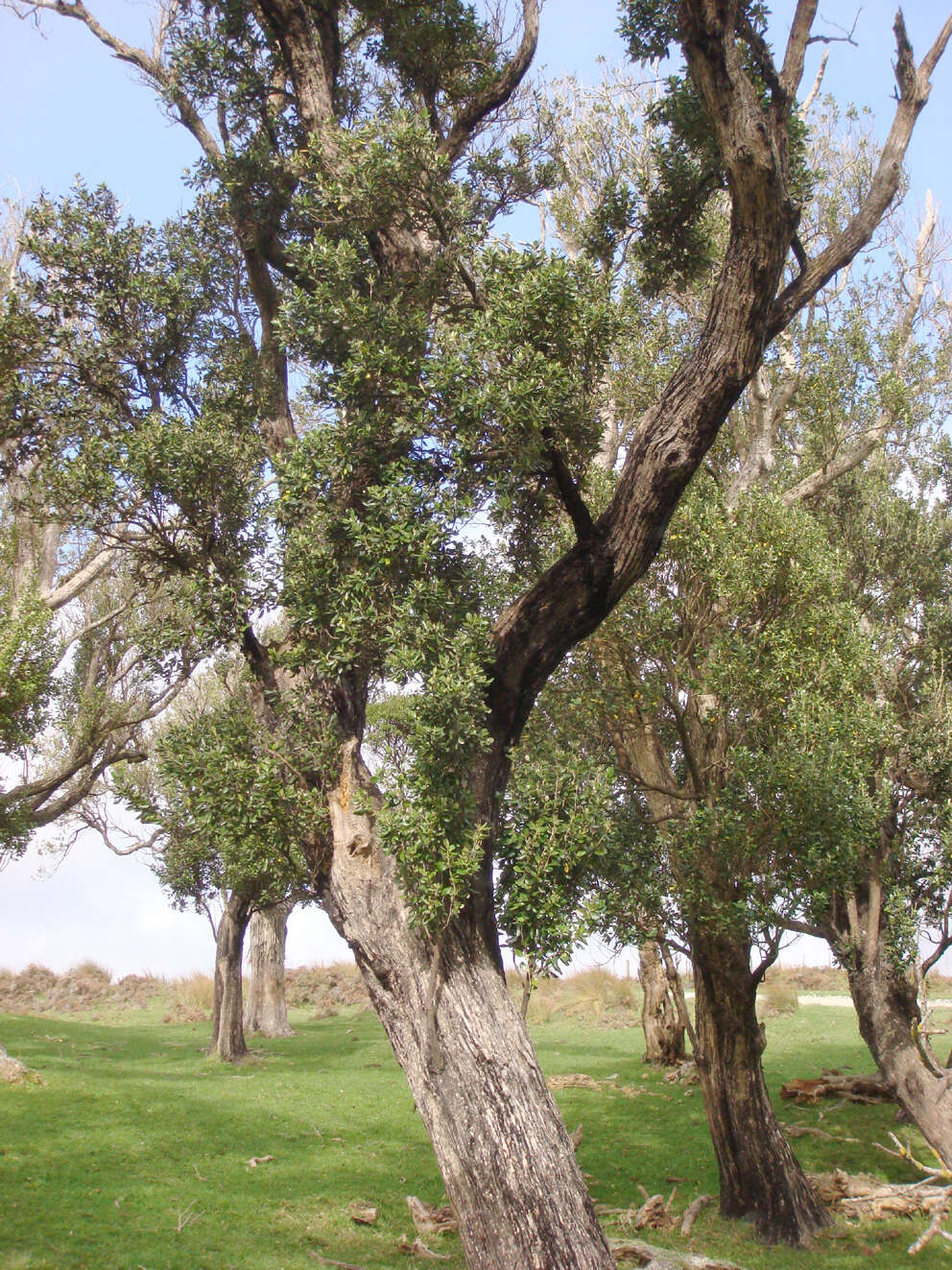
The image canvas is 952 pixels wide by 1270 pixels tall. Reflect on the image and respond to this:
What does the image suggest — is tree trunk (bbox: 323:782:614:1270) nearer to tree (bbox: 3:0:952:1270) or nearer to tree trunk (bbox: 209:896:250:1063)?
tree (bbox: 3:0:952:1270)

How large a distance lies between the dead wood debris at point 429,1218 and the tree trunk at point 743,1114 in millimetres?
4001

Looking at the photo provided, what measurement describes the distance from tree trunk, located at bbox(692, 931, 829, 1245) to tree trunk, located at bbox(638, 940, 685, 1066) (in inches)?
409

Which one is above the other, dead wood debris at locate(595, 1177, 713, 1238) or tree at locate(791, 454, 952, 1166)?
tree at locate(791, 454, 952, 1166)

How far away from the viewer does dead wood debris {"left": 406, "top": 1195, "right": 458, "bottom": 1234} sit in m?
12.6

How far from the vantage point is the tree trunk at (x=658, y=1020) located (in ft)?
79.0

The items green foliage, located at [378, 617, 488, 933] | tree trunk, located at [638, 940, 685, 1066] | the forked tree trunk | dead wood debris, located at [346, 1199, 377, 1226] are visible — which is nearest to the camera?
green foliage, located at [378, 617, 488, 933]

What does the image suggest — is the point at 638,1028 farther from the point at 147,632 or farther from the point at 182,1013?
the point at 147,632

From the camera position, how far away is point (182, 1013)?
37.9 meters

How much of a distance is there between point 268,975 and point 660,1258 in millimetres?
26520

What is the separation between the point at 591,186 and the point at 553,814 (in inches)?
750

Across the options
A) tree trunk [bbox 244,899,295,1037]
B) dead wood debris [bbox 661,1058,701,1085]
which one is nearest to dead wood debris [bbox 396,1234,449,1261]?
dead wood debris [bbox 661,1058,701,1085]

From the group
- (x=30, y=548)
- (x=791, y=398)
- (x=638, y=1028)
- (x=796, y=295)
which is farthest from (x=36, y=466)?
(x=638, y=1028)

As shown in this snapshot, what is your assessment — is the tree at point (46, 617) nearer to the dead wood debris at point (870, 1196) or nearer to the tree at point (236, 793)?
the tree at point (236, 793)

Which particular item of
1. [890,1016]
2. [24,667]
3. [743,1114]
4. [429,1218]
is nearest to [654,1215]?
[743,1114]
